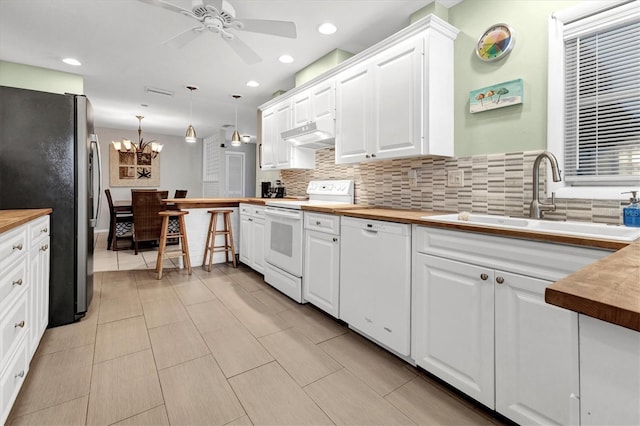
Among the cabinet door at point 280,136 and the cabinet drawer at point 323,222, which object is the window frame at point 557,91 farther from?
the cabinet door at point 280,136

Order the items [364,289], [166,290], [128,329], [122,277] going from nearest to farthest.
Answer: [364,289] < [128,329] < [166,290] < [122,277]

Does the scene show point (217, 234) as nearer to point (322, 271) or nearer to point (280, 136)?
point (280, 136)

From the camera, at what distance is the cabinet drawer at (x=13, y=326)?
4.28 ft

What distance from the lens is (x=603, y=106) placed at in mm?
1667

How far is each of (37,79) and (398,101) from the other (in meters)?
4.36

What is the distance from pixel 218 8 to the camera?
215 cm

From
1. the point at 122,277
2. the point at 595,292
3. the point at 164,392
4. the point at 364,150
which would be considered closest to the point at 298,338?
the point at 164,392

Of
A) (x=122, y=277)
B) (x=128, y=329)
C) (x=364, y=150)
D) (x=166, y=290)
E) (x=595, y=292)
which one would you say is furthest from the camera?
(x=122, y=277)

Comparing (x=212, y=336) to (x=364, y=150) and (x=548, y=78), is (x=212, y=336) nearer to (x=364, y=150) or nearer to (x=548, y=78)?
(x=364, y=150)

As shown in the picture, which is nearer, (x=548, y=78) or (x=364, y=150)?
(x=548, y=78)

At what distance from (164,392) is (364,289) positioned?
129cm

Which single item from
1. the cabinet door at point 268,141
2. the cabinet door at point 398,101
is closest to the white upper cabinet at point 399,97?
the cabinet door at point 398,101

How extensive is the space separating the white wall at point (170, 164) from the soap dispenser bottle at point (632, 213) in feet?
28.1

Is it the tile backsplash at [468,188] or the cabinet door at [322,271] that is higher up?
the tile backsplash at [468,188]
